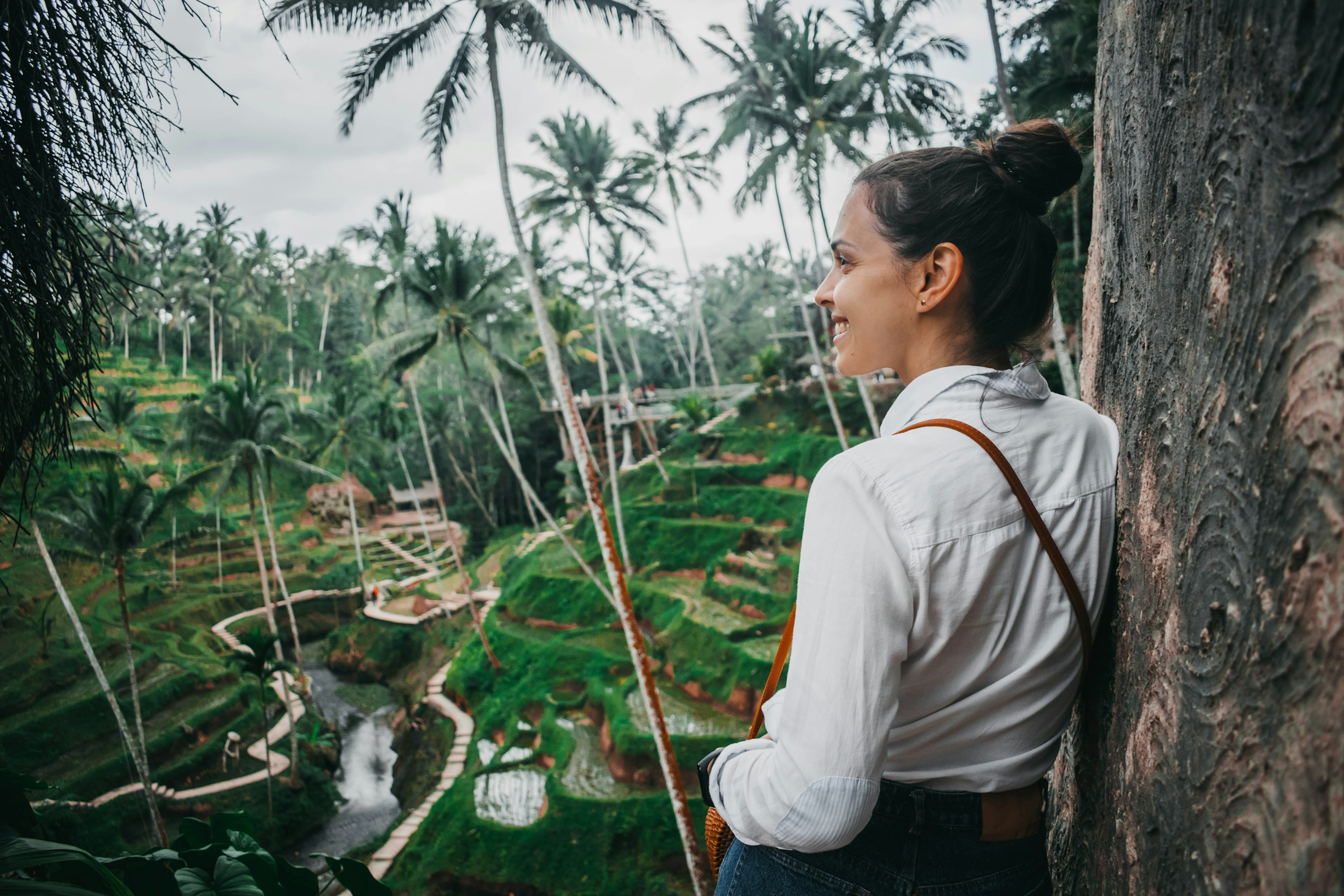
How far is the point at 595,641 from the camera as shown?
522 inches

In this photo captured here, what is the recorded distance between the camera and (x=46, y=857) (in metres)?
1.64

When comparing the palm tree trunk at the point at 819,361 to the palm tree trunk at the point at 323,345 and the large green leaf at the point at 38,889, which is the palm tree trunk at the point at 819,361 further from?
the palm tree trunk at the point at 323,345

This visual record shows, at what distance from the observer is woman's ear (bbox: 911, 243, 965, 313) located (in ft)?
2.86

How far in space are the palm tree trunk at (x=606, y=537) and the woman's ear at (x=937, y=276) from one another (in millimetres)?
6763

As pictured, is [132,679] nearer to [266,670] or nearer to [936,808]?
[266,670]

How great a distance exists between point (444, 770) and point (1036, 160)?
1423 cm

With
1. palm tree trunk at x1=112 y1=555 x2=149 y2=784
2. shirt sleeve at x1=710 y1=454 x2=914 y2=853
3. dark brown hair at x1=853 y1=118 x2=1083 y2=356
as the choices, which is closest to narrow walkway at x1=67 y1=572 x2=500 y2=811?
palm tree trunk at x1=112 y1=555 x2=149 y2=784

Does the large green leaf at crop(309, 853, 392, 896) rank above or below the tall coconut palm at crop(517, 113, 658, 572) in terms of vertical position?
below

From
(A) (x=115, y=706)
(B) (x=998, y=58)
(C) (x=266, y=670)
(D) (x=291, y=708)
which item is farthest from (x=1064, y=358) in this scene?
(D) (x=291, y=708)

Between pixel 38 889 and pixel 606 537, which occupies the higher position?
pixel 38 889

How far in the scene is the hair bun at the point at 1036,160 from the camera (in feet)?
3.04

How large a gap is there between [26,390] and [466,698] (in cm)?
1398

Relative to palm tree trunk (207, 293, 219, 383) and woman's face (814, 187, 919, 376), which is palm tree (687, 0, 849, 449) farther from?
palm tree trunk (207, 293, 219, 383)

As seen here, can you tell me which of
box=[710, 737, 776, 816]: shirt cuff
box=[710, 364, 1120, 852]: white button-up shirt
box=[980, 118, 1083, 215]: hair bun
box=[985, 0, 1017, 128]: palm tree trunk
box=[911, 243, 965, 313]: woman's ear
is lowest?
box=[710, 737, 776, 816]: shirt cuff
